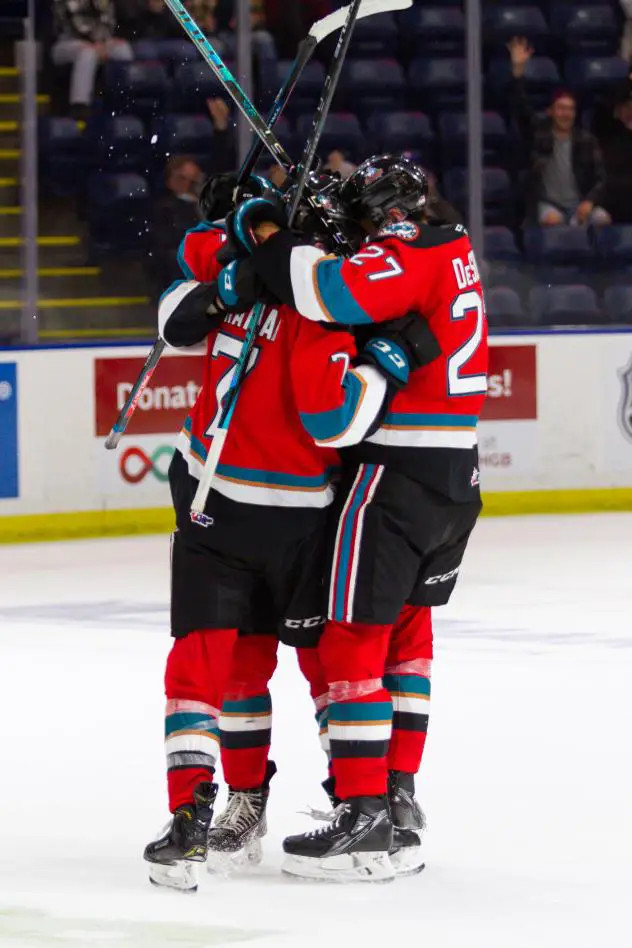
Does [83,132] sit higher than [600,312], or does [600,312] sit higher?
[83,132]

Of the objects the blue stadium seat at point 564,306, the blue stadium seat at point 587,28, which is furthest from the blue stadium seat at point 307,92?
the blue stadium seat at point 564,306

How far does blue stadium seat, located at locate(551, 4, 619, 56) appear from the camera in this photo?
884 cm

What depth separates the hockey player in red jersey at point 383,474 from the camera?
3.00 metres

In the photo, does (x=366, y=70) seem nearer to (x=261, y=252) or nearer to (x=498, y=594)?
(x=498, y=594)

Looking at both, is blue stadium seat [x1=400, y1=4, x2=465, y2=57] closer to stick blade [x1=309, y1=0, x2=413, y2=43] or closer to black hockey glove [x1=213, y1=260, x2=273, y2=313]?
stick blade [x1=309, y1=0, x2=413, y2=43]

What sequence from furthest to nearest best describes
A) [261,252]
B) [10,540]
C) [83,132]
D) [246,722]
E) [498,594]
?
[83,132] → [10,540] → [498,594] → [246,722] → [261,252]

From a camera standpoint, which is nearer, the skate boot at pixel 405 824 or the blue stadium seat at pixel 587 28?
the skate boot at pixel 405 824

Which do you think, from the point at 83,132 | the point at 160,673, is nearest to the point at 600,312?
the point at 83,132

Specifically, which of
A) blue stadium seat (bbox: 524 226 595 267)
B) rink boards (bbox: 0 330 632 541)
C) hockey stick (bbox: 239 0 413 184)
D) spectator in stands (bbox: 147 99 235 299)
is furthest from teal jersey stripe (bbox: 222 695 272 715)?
blue stadium seat (bbox: 524 226 595 267)

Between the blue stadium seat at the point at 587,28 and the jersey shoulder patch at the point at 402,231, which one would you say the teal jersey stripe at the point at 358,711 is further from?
the blue stadium seat at the point at 587,28

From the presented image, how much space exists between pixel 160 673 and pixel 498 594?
160 cm

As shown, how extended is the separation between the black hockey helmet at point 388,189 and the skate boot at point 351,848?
0.92m

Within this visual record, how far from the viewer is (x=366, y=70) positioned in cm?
866

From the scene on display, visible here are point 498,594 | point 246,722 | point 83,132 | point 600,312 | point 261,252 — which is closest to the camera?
point 261,252
